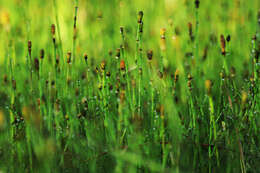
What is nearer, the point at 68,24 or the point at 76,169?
the point at 76,169

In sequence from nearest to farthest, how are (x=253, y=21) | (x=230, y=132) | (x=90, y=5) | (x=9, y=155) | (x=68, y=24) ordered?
(x=9, y=155)
(x=230, y=132)
(x=253, y=21)
(x=68, y=24)
(x=90, y=5)

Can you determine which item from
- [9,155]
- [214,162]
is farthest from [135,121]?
[9,155]

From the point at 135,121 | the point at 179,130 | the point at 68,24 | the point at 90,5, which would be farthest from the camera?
the point at 90,5

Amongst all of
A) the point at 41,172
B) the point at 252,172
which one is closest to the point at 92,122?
the point at 41,172

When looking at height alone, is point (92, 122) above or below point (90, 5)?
below

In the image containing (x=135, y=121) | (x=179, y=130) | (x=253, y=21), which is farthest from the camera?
(x=253, y=21)

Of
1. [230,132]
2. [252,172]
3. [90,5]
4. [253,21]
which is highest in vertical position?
[90,5]

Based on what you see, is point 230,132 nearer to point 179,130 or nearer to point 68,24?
point 179,130

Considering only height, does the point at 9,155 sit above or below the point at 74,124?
below

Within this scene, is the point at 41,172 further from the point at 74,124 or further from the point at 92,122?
the point at 92,122
